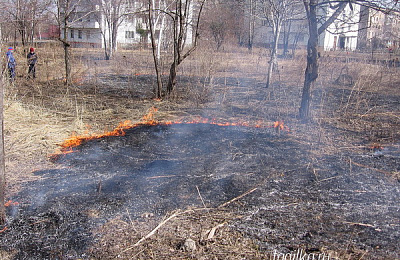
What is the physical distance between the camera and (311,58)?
771 centimetres

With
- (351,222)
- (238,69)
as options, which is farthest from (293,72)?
(351,222)

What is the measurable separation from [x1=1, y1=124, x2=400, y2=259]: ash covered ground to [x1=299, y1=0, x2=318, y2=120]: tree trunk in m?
1.71

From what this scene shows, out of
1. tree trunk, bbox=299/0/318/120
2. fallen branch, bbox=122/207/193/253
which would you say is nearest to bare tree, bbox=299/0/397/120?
tree trunk, bbox=299/0/318/120

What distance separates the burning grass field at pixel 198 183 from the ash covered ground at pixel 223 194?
2 centimetres

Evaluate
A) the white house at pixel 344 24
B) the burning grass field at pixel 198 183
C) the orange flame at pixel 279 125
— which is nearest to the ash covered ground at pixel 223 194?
the burning grass field at pixel 198 183

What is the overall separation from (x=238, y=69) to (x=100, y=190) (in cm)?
1605

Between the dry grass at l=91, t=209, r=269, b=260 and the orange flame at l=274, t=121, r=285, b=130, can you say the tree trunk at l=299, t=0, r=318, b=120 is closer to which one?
the orange flame at l=274, t=121, r=285, b=130

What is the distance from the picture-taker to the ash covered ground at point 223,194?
11.6 ft

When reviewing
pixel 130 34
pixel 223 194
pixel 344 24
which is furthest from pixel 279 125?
pixel 130 34

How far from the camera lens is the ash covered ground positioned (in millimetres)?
3551

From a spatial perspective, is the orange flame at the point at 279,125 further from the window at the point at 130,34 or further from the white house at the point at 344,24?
the window at the point at 130,34

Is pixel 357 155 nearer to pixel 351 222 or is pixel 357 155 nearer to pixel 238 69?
pixel 351 222

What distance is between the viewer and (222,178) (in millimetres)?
5062

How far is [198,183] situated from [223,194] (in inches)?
18.8
